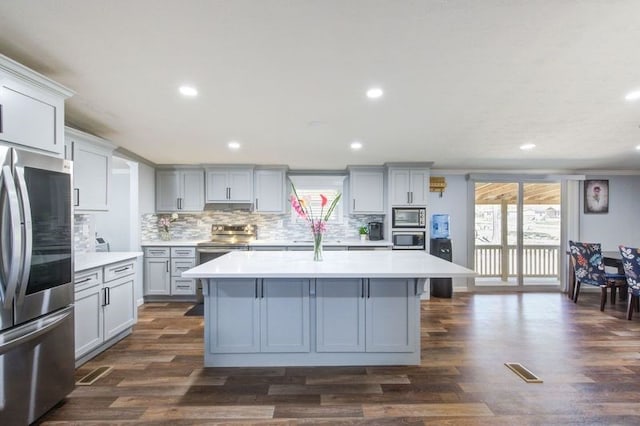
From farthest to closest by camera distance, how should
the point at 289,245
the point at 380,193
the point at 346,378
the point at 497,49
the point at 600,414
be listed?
the point at 380,193 < the point at 289,245 < the point at 346,378 < the point at 600,414 < the point at 497,49

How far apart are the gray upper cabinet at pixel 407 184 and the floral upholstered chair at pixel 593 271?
7.85 feet

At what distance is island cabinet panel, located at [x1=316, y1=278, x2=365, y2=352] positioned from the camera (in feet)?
9.04

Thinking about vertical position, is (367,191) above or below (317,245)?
above

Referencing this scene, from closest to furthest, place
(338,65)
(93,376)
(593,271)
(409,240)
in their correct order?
(338,65) → (93,376) → (593,271) → (409,240)

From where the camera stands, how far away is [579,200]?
5.73m

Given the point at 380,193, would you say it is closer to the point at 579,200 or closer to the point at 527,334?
the point at 527,334

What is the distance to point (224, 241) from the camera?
516 centimetres

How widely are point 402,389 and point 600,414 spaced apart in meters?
1.29

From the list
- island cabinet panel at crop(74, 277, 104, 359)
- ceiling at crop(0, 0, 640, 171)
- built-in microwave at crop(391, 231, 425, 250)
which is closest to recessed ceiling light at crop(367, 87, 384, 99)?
ceiling at crop(0, 0, 640, 171)

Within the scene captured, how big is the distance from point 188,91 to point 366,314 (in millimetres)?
2336

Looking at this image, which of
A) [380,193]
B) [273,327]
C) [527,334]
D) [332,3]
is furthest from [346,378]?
[380,193]

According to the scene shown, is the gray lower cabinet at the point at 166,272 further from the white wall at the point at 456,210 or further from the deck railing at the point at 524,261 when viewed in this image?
the deck railing at the point at 524,261

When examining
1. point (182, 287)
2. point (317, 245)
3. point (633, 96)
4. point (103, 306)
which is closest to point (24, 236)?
point (103, 306)

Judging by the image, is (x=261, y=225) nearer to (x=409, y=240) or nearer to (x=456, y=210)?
(x=409, y=240)
